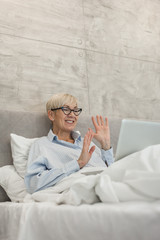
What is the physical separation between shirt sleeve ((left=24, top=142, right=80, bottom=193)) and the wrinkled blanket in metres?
0.55

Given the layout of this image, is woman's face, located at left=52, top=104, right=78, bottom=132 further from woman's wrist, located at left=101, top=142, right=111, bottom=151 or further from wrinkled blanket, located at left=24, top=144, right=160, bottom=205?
wrinkled blanket, located at left=24, top=144, right=160, bottom=205

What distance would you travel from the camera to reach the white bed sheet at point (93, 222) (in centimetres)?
92

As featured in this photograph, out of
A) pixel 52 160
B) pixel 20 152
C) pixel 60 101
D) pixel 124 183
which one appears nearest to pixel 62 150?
pixel 52 160

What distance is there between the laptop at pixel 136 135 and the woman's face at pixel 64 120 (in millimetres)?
1036

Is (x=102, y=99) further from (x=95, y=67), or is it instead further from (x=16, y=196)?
(x=16, y=196)

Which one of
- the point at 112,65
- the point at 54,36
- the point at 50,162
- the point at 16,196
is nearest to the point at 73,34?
the point at 54,36

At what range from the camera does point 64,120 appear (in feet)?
7.57

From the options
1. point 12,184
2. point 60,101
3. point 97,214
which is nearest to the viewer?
point 97,214

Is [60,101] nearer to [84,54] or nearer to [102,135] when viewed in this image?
[102,135]

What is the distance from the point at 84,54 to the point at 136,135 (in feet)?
5.50

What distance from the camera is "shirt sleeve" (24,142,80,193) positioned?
5.82 feet

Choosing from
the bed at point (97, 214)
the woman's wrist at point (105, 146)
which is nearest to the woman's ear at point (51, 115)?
the woman's wrist at point (105, 146)

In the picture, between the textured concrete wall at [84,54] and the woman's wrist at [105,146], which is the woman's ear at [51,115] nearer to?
the textured concrete wall at [84,54]

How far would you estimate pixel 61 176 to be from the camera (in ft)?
5.90
